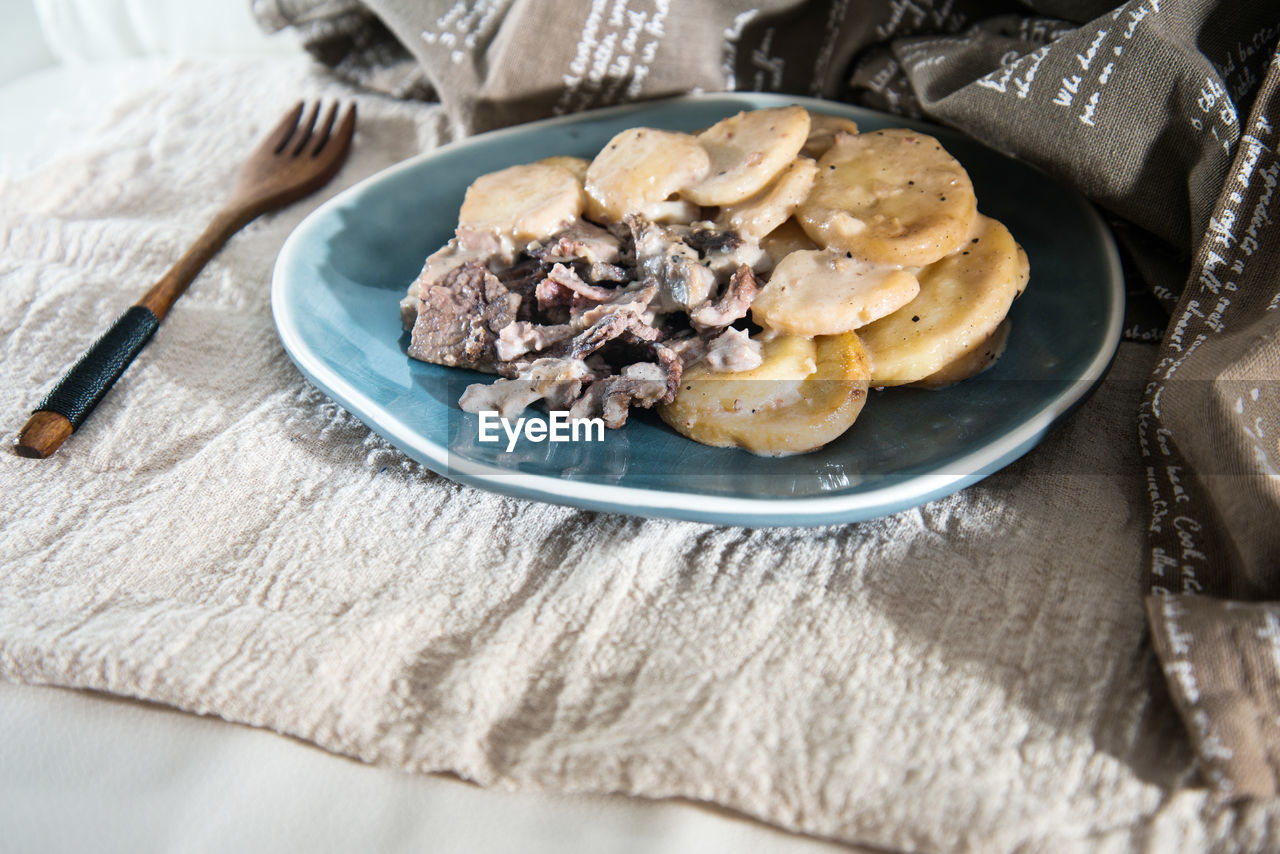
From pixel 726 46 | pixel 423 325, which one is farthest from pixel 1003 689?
pixel 726 46

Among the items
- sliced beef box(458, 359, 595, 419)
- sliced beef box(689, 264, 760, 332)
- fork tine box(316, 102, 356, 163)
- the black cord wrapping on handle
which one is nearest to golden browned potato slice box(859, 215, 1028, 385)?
sliced beef box(689, 264, 760, 332)

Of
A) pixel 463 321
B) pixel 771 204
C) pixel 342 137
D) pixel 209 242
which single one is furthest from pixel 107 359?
pixel 771 204

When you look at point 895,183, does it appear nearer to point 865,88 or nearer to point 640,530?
point 865,88

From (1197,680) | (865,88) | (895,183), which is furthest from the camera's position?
(865,88)

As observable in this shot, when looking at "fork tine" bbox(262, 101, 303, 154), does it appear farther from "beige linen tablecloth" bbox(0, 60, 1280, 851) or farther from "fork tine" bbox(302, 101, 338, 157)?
"beige linen tablecloth" bbox(0, 60, 1280, 851)

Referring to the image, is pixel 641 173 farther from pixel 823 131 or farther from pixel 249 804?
pixel 249 804

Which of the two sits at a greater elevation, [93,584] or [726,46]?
[726,46]
